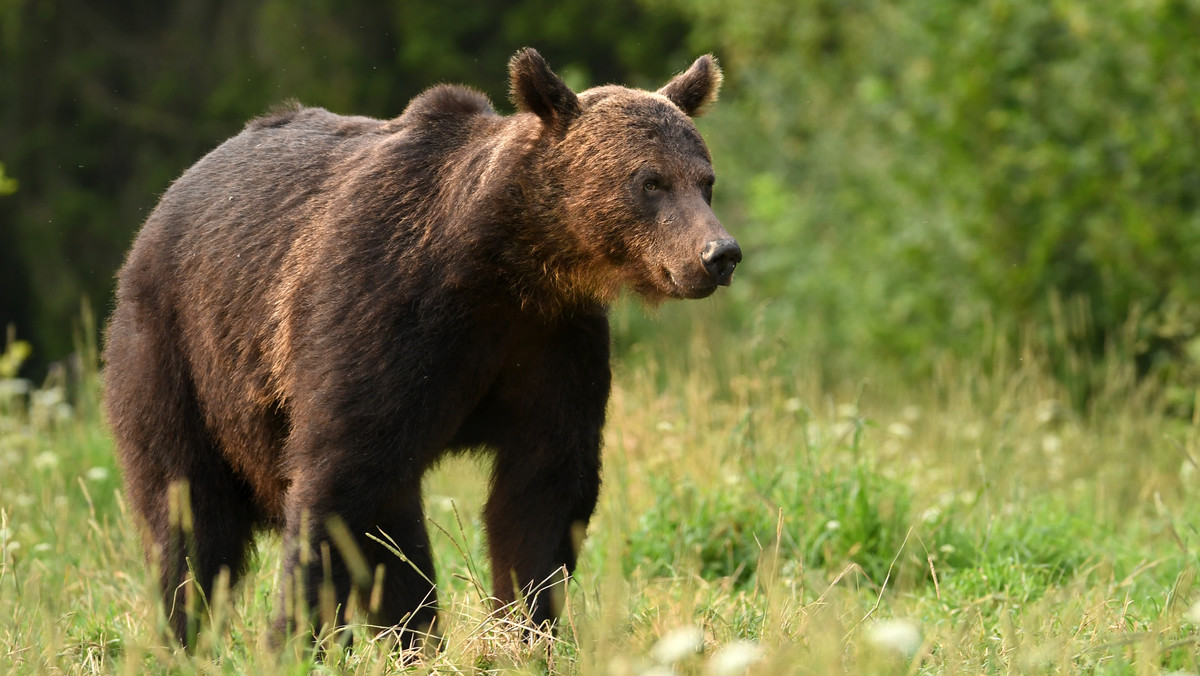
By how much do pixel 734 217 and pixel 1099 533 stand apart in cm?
1340

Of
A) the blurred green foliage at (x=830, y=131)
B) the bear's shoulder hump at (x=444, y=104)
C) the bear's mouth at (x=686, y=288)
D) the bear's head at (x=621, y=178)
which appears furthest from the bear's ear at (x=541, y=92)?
the blurred green foliage at (x=830, y=131)

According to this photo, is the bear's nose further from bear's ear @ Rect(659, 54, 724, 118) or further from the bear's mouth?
bear's ear @ Rect(659, 54, 724, 118)

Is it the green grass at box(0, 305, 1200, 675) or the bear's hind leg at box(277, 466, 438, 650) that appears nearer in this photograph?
the green grass at box(0, 305, 1200, 675)

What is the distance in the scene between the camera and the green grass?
161 inches

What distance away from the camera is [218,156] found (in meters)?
5.61

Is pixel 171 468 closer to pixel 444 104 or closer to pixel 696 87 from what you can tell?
pixel 444 104

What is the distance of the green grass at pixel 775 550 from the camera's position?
4.10 meters

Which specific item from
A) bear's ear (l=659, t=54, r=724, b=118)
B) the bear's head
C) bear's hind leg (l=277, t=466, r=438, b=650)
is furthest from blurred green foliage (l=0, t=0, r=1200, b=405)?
bear's hind leg (l=277, t=466, r=438, b=650)

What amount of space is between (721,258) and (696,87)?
1.02 meters

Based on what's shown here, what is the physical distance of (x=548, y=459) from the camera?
189 inches

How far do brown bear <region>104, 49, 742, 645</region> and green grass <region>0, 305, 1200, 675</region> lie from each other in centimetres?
29

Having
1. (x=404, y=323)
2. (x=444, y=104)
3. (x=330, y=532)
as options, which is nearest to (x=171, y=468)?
(x=330, y=532)

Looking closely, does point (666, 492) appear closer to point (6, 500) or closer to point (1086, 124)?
point (6, 500)

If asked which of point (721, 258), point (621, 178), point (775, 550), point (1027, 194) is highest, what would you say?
point (621, 178)
